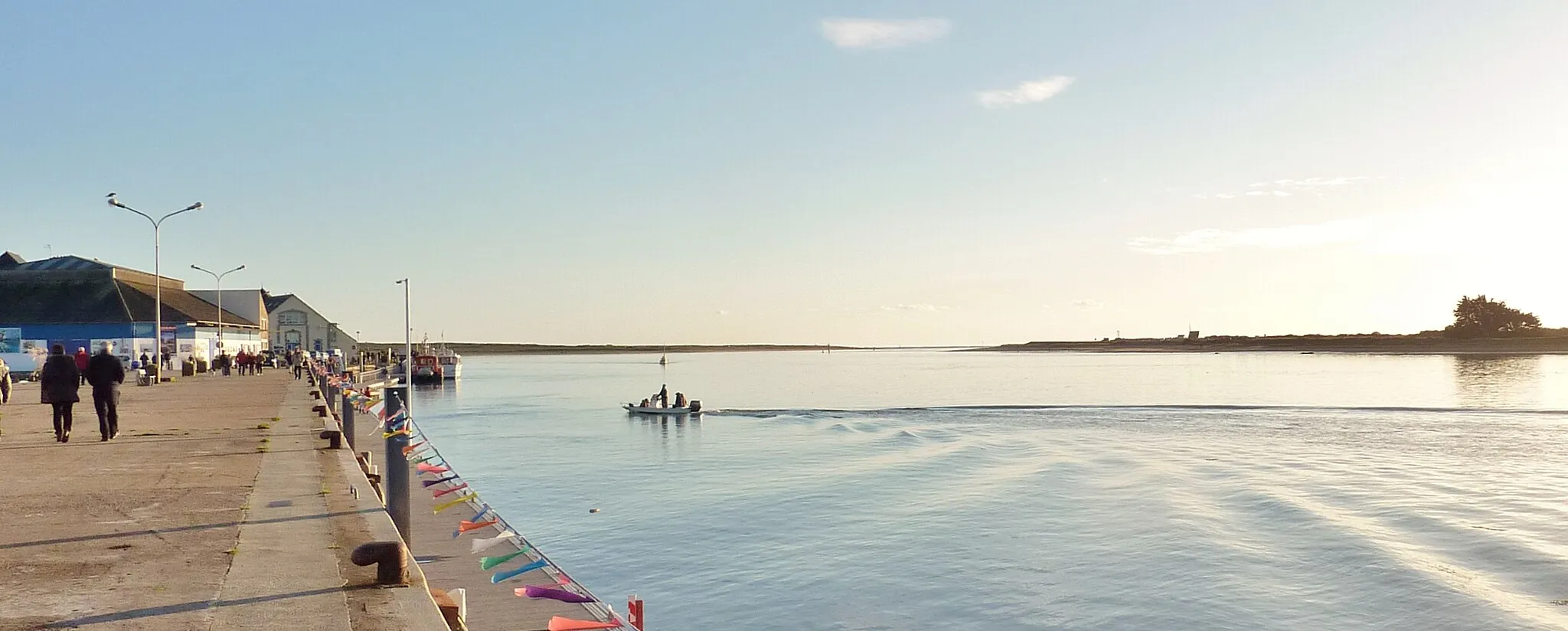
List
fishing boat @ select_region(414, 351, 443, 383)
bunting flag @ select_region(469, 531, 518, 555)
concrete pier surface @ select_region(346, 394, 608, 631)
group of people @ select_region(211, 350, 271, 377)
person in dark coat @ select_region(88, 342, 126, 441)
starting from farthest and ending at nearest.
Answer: fishing boat @ select_region(414, 351, 443, 383), group of people @ select_region(211, 350, 271, 377), person in dark coat @ select_region(88, 342, 126, 441), bunting flag @ select_region(469, 531, 518, 555), concrete pier surface @ select_region(346, 394, 608, 631)

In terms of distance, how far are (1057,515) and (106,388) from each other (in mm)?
19348

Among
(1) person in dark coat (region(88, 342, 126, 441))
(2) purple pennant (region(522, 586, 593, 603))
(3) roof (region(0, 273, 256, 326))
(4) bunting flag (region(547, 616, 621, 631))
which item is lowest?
(4) bunting flag (region(547, 616, 621, 631))

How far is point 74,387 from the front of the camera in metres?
19.1

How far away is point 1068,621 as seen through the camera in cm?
1517

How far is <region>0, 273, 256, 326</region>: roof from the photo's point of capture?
2586 inches

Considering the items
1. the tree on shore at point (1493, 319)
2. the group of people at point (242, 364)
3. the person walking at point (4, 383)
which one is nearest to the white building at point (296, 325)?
the group of people at point (242, 364)

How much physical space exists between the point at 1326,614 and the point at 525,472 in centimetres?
2397

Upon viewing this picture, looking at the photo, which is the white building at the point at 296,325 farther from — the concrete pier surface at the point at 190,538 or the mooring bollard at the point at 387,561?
the mooring bollard at the point at 387,561

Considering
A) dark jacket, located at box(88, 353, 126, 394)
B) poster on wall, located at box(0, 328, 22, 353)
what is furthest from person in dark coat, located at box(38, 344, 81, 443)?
poster on wall, located at box(0, 328, 22, 353)

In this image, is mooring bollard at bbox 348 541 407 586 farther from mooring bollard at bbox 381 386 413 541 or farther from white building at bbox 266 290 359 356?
white building at bbox 266 290 359 356

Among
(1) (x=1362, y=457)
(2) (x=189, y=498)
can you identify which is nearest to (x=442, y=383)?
(1) (x=1362, y=457)

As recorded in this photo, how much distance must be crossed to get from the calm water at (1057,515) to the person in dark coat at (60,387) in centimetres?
869

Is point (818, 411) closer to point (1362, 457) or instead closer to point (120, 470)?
point (1362, 457)

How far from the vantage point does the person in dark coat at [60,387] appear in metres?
18.6
